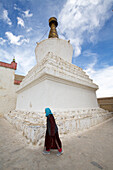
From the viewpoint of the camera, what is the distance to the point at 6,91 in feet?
30.7

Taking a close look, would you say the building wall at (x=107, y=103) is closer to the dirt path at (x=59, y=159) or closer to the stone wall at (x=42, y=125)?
the stone wall at (x=42, y=125)

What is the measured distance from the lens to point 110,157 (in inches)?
62.2

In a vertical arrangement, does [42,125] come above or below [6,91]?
below

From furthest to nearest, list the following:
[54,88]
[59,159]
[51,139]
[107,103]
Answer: [107,103] < [54,88] < [51,139] < [59,159]

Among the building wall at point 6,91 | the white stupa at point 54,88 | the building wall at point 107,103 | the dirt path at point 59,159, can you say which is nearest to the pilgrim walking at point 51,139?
the dirt path at point 59,159

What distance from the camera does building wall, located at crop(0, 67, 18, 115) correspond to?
8953 millimetres

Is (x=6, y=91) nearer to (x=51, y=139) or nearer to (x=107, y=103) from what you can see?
(x=51, y=139)

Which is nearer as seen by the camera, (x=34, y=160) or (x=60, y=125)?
(x=34, y=160)

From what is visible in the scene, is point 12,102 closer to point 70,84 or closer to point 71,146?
point 70,84

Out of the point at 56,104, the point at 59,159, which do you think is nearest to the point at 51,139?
the point at 59,159

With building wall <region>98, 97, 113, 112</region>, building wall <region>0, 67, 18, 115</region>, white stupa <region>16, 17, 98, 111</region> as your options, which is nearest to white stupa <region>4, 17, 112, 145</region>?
white stupa <region>16, 17, 98, 111</region>

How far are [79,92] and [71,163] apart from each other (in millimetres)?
3577

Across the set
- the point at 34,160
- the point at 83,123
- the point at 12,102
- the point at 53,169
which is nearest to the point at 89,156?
the point at 53,169

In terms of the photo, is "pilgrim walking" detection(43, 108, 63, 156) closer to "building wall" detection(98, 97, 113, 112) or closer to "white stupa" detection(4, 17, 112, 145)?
"white stupa" detection(4, 17, 112, 145)
